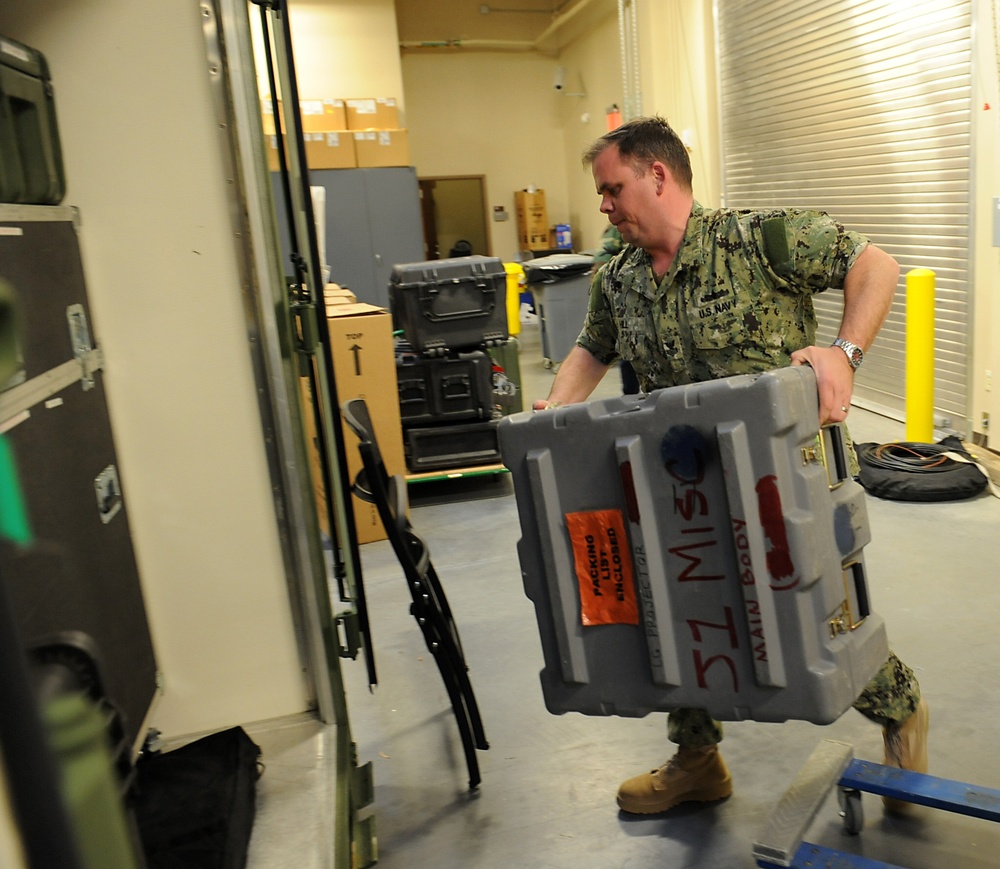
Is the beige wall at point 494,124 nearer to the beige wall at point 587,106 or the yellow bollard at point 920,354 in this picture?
the beige wall at point 587,106

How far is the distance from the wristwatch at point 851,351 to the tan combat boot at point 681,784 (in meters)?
0.98

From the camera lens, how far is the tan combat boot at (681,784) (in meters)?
2.08

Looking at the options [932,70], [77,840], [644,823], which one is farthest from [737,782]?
[932,70]

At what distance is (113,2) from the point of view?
162 centimetres

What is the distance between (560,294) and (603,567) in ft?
19.9

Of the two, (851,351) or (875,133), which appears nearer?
(851,351)

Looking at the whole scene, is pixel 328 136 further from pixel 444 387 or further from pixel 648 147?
pixel 648 147

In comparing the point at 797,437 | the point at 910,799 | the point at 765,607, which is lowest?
the point at 910,799

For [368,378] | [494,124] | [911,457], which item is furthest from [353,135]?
[911,457]

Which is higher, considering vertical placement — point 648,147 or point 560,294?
point 648,147

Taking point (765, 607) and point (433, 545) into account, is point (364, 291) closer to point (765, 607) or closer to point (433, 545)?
point (433, 545)

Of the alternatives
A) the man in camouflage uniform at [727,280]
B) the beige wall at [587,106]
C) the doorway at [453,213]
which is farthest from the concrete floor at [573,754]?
the doorway at [453,213]

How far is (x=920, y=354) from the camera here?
4344mm

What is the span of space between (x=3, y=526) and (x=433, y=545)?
374 centimetres
